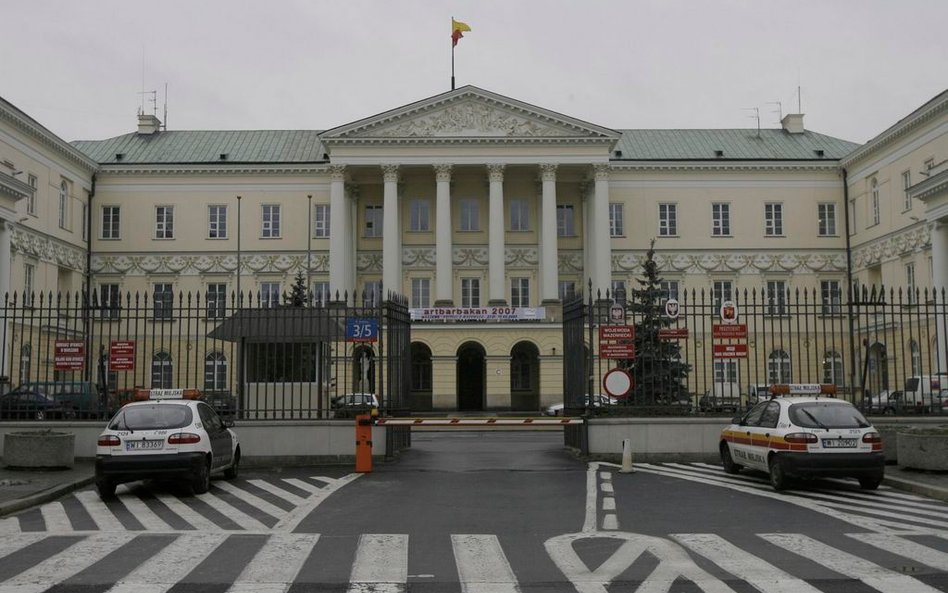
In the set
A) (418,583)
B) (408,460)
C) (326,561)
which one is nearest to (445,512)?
(326,561)

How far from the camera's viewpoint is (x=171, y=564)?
9.63m

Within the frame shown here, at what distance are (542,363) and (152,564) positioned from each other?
45.1 m

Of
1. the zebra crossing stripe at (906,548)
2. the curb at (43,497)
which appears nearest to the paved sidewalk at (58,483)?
the curb at (43,497)

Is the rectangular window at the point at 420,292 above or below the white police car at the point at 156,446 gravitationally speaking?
above

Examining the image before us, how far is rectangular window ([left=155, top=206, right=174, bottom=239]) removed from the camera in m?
60.2

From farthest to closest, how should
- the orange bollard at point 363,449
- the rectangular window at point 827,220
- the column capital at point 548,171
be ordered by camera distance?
the rectangular window at point 827,220
the column capital at point 548,171
the orange bollard at point 363,449

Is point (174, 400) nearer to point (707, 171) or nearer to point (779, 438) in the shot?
point (779, 438)

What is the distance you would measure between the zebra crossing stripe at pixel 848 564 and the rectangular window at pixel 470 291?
48.7m

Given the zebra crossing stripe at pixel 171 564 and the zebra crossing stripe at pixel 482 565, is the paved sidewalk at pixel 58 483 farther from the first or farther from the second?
the zebra crossing stripe at pixel 482 565

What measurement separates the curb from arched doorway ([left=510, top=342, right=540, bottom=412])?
4128 centimetres

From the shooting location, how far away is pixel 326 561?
32.1 feet

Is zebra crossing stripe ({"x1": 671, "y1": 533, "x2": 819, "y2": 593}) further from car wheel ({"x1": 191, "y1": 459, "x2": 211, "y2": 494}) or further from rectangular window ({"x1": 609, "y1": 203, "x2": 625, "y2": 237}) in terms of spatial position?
rectangular window ({"x1": 609, "y1": 203, "x2": 625, "y2": 237})

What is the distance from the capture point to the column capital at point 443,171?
56844mm

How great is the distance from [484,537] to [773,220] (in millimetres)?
53098
